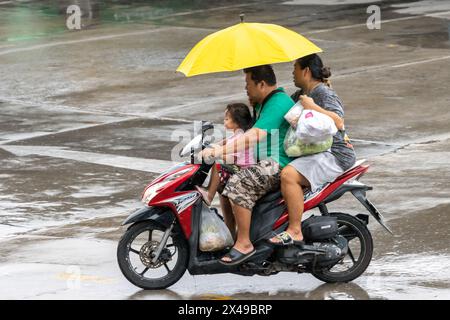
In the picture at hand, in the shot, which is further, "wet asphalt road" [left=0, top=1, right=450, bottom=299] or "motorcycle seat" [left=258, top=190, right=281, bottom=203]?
"wet asphalt road" [left=0, top=1, right=450, bottom=299]

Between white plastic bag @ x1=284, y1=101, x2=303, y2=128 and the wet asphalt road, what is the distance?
1210mm

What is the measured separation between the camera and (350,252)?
8219 millimetres

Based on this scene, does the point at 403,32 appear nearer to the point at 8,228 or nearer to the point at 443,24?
the point at 443,24

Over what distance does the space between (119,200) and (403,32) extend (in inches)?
442

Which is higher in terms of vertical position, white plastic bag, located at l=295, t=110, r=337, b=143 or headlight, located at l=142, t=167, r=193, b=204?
white plastic bag, located at l=295, t=110, r=337, b=143

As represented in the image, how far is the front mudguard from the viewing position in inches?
315

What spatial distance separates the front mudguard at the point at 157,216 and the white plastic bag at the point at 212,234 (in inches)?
9.0

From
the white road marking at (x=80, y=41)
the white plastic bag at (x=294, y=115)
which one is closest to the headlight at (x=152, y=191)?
the white plastic bag at (x=294, y=115)

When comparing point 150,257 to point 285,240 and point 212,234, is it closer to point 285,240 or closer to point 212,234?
point 212,234

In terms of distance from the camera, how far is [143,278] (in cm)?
813

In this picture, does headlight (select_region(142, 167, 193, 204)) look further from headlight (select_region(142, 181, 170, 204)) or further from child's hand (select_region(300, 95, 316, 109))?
child's hand (select_region(300, 95, 316, 109))

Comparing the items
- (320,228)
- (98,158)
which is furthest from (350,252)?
(98,158)

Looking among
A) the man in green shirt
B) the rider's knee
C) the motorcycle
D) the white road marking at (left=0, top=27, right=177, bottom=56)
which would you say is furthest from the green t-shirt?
the white road marking at (left=0, top=27, right=177, bottom=56)

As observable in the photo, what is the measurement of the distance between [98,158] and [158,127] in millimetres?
1765
